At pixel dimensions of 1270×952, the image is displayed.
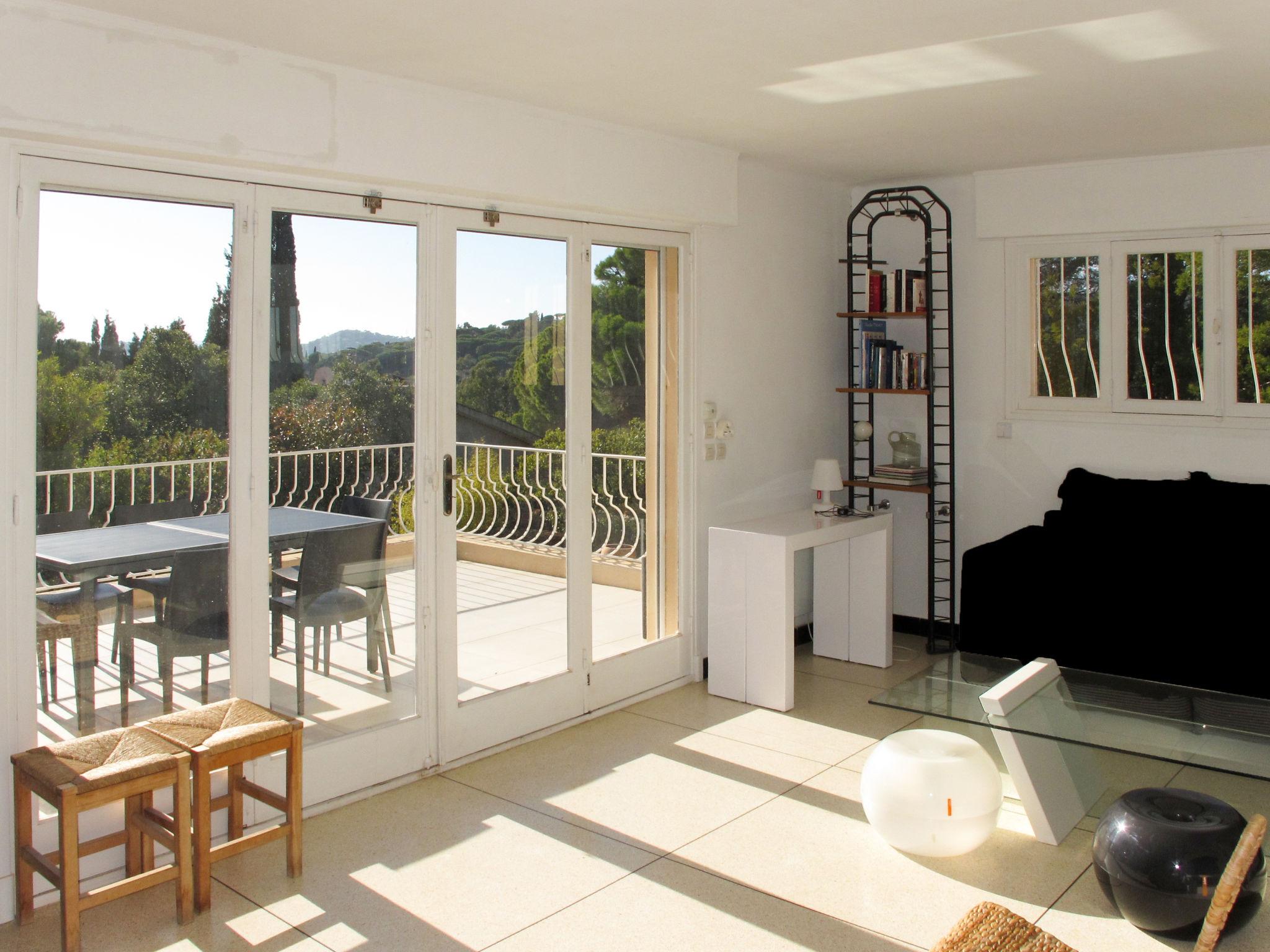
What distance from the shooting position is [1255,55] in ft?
11.1

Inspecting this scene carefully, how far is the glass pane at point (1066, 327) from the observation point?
18.0 ft

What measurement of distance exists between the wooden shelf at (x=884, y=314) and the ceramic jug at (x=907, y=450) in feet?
2.17

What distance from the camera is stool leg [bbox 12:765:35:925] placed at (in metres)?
2.84

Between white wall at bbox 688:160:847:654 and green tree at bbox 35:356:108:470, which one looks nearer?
green tree at bbox 35:356:108:470

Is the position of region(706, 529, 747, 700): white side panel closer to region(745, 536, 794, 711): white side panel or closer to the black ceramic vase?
region(745, 536, 794, 711): white side panel

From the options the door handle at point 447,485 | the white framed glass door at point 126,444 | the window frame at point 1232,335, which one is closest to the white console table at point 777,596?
the door handle at point 447,485

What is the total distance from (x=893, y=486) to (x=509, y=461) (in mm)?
2334

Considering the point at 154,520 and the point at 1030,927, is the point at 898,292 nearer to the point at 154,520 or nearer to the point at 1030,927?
the point at 154,520

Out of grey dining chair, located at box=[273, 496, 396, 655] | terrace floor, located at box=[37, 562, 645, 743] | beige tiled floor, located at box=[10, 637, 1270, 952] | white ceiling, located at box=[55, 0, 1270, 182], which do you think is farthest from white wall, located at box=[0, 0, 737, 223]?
beige tiled floor, located at box=[10, 637, 1270, 952]

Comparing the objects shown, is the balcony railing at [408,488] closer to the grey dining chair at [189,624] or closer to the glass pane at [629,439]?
the glass pane at [629,439]

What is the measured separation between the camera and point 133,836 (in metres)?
3.04

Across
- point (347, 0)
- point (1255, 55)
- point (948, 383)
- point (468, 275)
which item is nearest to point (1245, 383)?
point (948, 383)

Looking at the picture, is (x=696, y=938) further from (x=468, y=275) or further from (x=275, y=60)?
(x=275, y=60)

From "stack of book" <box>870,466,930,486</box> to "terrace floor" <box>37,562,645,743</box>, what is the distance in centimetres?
168
